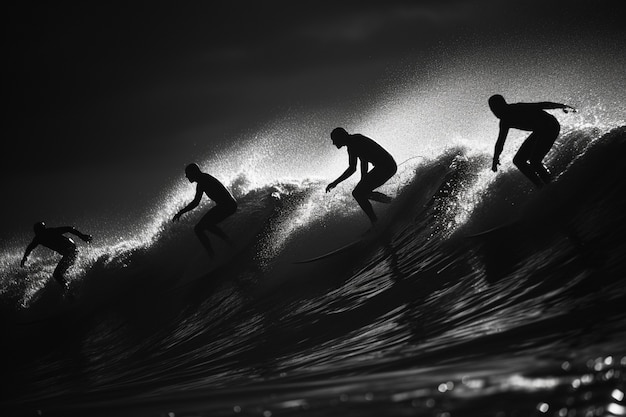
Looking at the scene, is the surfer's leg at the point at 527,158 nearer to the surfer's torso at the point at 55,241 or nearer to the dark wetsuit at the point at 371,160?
the dark wetsuit at the point at 371,160

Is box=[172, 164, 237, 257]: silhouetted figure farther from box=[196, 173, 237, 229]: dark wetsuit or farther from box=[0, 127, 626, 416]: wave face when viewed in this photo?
box=[0, 127, 626, 416]: wave face

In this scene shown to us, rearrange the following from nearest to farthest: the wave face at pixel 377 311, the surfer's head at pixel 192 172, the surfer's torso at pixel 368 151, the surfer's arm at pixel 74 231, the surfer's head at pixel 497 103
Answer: the wave face at pixel 377 311, the surfer's head at pixel 497 103, the surfer's torso at pixel 368 151, the surfer's head at pixel 192 172, the surfer's arm at pixel 74 231

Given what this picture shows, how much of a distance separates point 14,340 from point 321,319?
781 cm

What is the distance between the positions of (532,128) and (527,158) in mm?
409

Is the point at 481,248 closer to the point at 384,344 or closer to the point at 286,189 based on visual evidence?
the point at 384,344

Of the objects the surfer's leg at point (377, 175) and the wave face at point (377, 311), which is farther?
the surfer's leg at point (377, 175)

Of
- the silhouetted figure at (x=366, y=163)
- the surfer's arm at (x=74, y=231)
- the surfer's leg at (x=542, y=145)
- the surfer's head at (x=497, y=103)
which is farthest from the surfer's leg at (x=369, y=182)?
the surfer's arm at (x=74, y=231)

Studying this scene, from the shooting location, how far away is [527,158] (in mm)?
7430

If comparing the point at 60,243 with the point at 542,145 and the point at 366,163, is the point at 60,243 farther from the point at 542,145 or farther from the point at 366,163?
the point at 542,145

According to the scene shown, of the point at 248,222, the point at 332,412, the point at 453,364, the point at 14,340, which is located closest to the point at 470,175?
the point at 248,222

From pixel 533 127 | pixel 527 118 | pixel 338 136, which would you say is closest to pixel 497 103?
pixel 527 118

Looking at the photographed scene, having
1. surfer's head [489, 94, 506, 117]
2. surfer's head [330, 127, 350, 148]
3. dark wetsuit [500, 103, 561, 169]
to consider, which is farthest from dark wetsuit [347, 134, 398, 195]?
dark wetsuit [500, 103, 561, 169]

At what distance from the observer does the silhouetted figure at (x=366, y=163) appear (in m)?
9.04

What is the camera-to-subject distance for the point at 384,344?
4.45m
